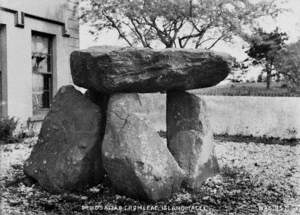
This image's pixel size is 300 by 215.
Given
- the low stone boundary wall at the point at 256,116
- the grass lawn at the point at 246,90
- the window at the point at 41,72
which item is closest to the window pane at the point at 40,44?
the window at the point at 41,72

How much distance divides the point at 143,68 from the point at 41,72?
700 cm

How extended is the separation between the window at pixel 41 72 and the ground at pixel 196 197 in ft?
15.0

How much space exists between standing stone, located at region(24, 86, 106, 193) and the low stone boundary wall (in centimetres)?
620

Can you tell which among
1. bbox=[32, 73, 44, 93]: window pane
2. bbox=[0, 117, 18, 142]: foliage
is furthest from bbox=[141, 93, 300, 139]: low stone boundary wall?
bbox=[0, 117, 18, 142]: foliage

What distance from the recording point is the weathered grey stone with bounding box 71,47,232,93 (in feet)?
16.3

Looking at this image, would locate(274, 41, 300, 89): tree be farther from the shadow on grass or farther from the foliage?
the shadow on grass

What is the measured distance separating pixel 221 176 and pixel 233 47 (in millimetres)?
13645

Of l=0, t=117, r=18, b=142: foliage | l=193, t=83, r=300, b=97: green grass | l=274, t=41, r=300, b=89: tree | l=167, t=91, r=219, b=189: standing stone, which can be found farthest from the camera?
l=193, t=83, r=300, b=97: green grass

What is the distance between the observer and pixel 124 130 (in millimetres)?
4914

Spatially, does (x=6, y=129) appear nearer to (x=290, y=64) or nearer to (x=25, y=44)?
(x=25, y=44)

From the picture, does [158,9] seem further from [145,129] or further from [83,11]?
[145,129]

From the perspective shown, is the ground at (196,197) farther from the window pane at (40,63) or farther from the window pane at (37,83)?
the window pane at (40,63)

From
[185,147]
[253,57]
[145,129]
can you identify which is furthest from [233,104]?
[253,57]

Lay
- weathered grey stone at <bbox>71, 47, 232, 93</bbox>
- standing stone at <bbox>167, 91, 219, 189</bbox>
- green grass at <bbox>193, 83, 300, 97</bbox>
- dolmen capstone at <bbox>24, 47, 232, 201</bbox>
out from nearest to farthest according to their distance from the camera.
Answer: dolmen capstone at <bbox>24, 47, 232, 201</bbox> → weathered grey stone at <bbox>71, 47, 232, 93</bbox> → standing stone at <bbox>167, 91, 219, 189</bbox> → green grass at <bbox>193, 83, 300, 97</bbox>
